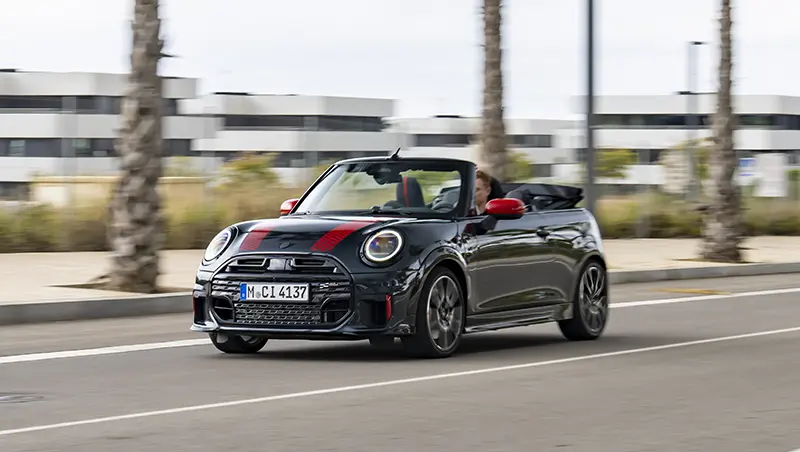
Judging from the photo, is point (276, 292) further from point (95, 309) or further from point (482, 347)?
point (95, 309)

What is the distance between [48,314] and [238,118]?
258ft

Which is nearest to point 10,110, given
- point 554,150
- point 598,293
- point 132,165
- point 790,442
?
point 554,150

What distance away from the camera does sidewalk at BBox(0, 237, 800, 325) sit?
16156mm

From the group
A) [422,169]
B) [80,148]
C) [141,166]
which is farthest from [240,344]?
[80,148]

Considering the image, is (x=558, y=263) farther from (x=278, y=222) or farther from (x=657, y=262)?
(x=657, y=262)

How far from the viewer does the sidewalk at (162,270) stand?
1616 cm

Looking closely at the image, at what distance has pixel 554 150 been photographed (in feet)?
124

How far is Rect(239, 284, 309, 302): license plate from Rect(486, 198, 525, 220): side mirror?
1892 mm

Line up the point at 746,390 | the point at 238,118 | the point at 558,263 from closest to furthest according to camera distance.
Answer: the point at 746,390 < the point at 558,263 < the point at 238,118

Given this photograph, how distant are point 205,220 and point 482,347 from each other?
15.3 meters

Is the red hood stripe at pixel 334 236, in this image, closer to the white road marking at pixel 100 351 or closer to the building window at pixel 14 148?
the white road marking at pixel 100 351

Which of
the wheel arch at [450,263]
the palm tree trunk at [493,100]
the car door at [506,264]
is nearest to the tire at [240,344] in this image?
the wheel arch at [450,263]

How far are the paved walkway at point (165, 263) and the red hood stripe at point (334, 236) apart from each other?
5.56m

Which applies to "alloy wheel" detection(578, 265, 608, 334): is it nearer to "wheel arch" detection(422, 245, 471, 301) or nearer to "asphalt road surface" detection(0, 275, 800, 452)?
"asphalt road surface" detection(0, 275, 800, 452)
